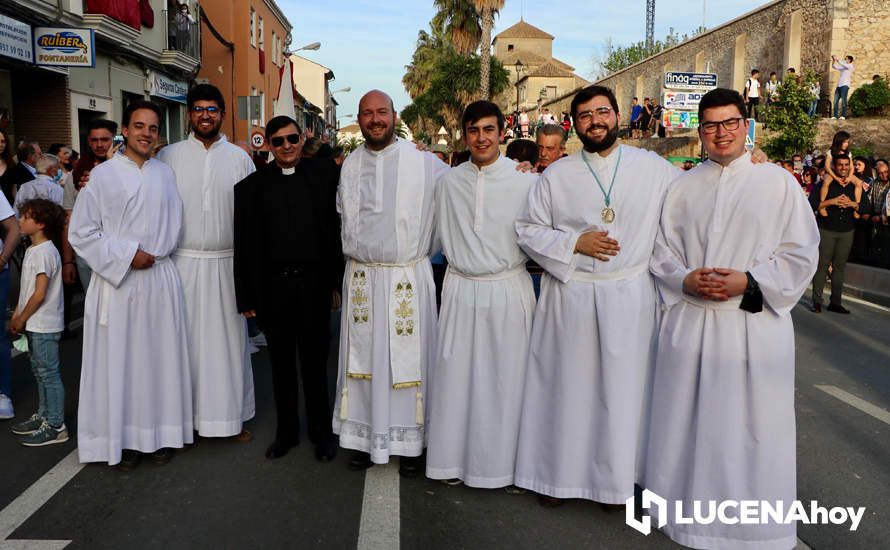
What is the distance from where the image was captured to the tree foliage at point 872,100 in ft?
73.6

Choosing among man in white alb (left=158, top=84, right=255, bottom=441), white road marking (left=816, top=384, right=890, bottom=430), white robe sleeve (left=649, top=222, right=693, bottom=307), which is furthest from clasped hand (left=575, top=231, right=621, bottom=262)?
white road marking (left=816, top=384, right=890, bottom=430)

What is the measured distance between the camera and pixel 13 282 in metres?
10.6

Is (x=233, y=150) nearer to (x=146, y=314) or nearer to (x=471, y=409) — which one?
(x=146, y=314)

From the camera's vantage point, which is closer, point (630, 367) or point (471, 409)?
point (630, 367)

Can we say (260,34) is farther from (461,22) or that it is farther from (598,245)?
(598,245)

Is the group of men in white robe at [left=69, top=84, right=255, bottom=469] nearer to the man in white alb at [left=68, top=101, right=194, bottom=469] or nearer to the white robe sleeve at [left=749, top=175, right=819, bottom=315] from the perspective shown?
the man in white alb at [left=68, top=101, right=194, bottom=469]

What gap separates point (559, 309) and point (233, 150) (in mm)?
2524

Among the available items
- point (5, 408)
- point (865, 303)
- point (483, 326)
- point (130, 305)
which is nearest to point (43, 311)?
point (130, 305)

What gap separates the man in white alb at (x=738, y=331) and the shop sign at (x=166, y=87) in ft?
67.3

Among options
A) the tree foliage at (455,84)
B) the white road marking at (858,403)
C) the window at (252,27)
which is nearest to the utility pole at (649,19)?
the tree foliage at (455,84)

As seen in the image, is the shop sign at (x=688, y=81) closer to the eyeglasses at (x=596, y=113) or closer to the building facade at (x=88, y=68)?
the building facade at (x=88, y=68)

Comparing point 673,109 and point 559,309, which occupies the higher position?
point 673,109

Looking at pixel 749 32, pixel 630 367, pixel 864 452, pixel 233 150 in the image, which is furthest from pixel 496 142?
pixel 749 32

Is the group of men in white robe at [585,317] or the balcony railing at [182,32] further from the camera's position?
the balcony railing at [182,32]
